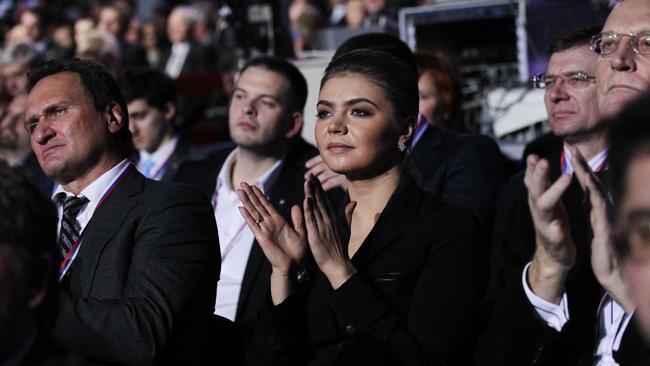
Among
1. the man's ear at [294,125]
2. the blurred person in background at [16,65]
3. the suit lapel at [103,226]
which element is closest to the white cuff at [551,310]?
the suit lapel at [103,226]

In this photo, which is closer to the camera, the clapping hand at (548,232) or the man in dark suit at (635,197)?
the man in dark suit at (635,197)

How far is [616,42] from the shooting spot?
3.07 meters

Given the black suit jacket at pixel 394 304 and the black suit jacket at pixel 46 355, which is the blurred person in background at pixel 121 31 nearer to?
the black suit jacket at pixel 394 304

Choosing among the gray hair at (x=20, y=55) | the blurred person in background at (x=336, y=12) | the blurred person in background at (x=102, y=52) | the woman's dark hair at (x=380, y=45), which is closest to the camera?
the woman's dark hair at (x=380, y=45)

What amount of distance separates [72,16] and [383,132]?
449 inches

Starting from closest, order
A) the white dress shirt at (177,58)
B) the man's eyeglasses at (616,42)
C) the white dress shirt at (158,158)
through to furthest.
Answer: the man's eyeglasses at (616,42) < the white dress shirt at (158,158) < the white dress shirt at (177,58)

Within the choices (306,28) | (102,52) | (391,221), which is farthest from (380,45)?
(306,28)

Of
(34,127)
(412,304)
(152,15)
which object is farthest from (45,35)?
(412,304)

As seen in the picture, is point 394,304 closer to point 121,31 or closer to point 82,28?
point 121,31

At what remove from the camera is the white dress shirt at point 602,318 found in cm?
287

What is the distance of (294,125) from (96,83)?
63.3 inches

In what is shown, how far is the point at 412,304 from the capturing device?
2971 mm

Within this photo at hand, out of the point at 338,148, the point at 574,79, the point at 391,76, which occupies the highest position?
the point at 391,76

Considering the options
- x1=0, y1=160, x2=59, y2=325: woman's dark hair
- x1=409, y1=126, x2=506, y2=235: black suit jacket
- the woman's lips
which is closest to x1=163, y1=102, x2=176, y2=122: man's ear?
x1=409, y1=126, x2=506, y2=235: black suit jacket
